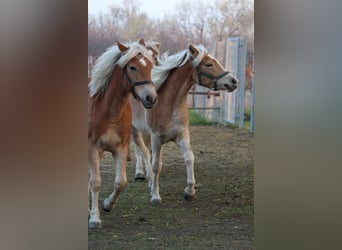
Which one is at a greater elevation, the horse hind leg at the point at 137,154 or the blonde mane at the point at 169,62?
the blonde mane at the point at 169,62

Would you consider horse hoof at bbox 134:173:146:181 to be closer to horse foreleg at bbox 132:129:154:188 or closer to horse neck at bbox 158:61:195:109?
horse foreleg at bbox 132:129:154:188

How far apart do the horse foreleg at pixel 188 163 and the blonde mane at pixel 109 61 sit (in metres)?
0.49

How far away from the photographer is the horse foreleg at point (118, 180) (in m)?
3.54

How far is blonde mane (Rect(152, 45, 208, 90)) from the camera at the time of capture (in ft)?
11.7

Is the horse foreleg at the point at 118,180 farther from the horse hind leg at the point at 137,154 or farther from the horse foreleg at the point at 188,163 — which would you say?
the horse foreleg at the point at 188,163

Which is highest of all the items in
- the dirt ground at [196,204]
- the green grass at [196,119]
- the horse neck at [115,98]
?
the horse neck at [115,98]

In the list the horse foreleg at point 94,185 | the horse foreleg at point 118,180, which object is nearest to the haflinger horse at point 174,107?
the horse foreleg at point 118,180

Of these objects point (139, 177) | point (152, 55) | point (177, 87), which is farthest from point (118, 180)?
point (152, 55)

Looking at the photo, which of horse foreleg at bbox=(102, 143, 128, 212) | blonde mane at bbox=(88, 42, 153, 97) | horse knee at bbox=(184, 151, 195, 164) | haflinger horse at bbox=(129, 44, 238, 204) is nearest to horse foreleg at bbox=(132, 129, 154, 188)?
haflinger horse at bbox=(129, 44, 238, 204)
